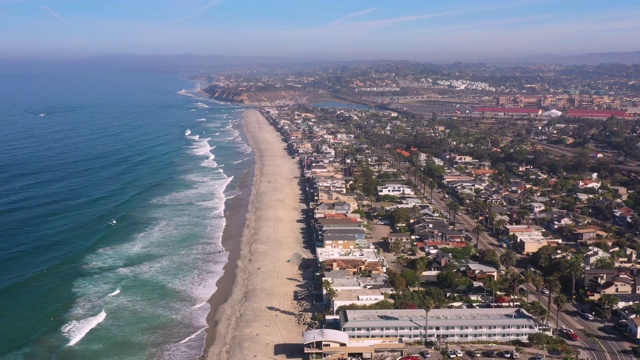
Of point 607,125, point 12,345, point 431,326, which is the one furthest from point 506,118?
point 12,345

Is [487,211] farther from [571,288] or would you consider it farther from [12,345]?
[12,345]

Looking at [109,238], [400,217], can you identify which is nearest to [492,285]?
[400,217]

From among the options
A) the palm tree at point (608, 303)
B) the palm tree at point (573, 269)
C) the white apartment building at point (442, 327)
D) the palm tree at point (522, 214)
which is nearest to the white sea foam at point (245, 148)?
the palm tree at point (522, 214)

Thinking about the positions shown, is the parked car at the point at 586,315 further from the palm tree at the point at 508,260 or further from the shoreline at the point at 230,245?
the shoreline at the point at 230,245

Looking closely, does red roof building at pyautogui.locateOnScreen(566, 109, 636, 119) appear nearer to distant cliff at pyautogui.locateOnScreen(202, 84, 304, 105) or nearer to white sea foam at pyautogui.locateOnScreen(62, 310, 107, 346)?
distant cliff at pyautogui.locateOnScreen(202, 84, 304, 105)

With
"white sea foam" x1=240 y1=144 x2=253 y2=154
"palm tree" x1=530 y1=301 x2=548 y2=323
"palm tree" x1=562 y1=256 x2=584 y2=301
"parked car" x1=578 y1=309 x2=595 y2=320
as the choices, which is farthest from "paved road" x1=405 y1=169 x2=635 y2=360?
"white sea foam" x1=240 y1=144 x2=253 y2=154

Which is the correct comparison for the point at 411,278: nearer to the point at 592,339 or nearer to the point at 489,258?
the point at 489,258

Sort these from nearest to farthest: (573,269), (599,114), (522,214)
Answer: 1. (573,269)
2. (522,214)
3. (599,114)
